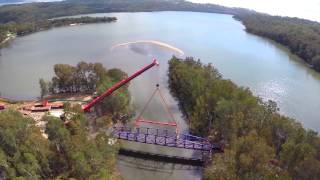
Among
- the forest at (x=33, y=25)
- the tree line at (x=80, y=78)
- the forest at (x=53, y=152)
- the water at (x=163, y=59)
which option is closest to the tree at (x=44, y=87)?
the tree line at (x=80, y=78)

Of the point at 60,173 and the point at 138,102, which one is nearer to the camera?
the point at 60,173

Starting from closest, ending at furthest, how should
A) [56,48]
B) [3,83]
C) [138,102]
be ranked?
[138,102]
[3,83]
[56,48]

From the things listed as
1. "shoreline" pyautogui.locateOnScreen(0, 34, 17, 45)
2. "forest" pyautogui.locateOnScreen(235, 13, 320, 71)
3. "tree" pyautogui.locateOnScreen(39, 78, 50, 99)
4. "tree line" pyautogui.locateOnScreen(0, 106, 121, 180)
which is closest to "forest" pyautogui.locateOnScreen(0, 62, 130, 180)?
"tree line" pyautogui.locateOnScreen(0, 106, 121, 180)

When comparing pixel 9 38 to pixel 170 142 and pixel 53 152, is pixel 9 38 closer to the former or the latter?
pixel 170 142

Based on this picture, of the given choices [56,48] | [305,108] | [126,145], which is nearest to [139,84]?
[126,145]

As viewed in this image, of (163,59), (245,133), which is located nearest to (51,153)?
(245,133)

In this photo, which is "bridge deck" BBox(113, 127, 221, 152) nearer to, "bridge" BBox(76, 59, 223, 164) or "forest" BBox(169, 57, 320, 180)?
"bridge" BBox(76, 59, 223, 164)

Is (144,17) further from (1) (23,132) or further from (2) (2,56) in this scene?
(1) (23,132)

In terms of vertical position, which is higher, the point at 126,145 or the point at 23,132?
the point at 23,132
